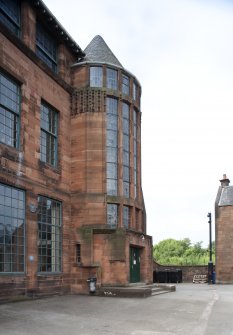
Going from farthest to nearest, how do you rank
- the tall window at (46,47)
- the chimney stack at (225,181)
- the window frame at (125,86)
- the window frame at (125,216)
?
1. the chimney stack at (225,181)
2. the window frame at (125,86)
3. the window frame at (125,216)
4. the tall window at (46,47)

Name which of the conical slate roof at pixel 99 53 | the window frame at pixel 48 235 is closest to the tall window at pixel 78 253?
the window frame at pixel 48 235

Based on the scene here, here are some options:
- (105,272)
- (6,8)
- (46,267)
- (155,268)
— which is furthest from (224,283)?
(6,8)

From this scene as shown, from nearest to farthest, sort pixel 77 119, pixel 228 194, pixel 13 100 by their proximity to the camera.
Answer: pixel 13 100, pixel 77 119, pixel 228 194

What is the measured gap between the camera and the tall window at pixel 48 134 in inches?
868

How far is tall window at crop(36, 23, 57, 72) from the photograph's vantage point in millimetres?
22578

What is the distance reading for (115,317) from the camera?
14180 mm

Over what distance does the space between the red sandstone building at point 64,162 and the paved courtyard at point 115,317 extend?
2.76m

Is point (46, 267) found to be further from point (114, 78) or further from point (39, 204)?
point (114, 78)

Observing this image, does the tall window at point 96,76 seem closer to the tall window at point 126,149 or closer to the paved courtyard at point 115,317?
the tall window at point 126,149

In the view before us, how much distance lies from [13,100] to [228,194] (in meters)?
27.4

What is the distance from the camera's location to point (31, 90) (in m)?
20.9

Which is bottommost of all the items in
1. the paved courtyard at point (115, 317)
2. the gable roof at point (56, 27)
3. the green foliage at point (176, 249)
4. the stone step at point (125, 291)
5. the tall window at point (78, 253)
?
the green foliage at point (176, 249)

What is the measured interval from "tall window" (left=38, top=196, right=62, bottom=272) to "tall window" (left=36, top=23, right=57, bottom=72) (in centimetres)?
676

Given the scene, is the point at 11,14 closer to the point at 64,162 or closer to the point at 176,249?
the point at 64,162
